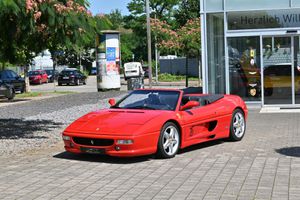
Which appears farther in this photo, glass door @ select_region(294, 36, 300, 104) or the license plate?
glass door @ select_region(294, 36, 300, 104)

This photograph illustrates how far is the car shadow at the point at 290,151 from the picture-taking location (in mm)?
9604

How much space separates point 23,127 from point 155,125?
269 inches

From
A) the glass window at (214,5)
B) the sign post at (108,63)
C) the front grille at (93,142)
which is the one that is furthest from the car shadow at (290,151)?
the sign post at (108,63)

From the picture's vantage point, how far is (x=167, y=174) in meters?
8.11

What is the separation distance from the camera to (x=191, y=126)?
10.1 meters

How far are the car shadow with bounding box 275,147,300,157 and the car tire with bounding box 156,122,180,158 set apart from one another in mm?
1936

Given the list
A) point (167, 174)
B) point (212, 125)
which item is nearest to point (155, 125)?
point (167, 174)

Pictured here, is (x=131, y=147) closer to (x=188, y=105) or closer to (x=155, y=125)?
(x=155, y=125)

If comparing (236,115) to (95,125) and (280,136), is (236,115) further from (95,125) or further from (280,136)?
(95,125)

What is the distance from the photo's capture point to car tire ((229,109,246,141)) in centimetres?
1127

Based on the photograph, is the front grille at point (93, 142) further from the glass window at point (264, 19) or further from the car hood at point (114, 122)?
the glass window at point (264, 19)

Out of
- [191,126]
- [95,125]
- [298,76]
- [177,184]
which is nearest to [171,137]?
[191,126]

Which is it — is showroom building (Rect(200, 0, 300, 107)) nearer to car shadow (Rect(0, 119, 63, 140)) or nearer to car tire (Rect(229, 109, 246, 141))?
car shadow (Rect(0, 119, 63, 140))

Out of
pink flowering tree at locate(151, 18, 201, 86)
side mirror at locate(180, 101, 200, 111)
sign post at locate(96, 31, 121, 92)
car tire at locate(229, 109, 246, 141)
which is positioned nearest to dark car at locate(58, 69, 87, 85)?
pink flowering tree at locate(151, 18, 201, 86)
